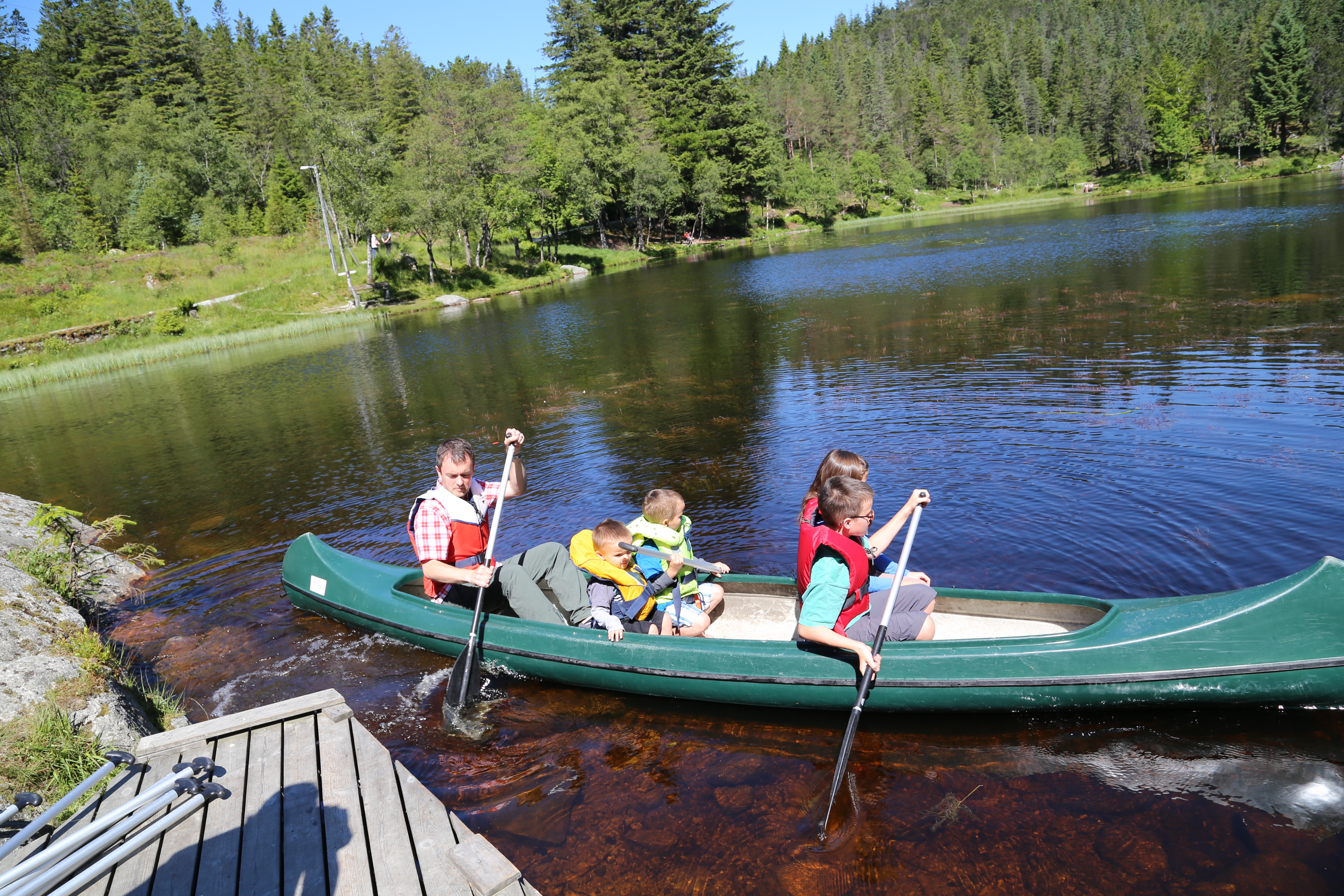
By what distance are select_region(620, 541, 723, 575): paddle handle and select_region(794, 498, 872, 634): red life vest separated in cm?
80

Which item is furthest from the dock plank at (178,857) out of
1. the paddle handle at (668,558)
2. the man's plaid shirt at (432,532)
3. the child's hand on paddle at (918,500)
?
the child's hand on paddle at (918,500)

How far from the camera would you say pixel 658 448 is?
12406 millimetres

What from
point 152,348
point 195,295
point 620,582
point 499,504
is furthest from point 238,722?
point 195,295

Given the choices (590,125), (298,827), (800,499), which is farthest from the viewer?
(590,125)

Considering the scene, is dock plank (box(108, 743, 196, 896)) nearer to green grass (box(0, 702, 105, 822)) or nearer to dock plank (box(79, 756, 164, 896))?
dock plank (box(79, 756, 164, 896))

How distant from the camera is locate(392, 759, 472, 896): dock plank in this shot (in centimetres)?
330

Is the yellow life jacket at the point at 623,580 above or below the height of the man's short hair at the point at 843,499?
below

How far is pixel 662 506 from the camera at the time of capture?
584 centimetres

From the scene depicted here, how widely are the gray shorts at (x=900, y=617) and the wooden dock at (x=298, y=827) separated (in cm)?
262

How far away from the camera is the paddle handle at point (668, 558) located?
19.0ft

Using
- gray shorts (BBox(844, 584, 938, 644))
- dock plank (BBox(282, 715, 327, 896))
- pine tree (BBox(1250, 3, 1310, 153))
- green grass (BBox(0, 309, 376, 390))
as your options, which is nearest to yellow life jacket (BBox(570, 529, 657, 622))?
gray shorts (BBox(844, 584, 938, 644))

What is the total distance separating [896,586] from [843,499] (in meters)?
0.70

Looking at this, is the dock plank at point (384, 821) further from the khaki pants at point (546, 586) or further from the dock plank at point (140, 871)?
the khaki pants at point (546, 586)

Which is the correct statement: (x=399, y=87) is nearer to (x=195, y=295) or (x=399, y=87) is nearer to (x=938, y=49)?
(x=195, y=295)
